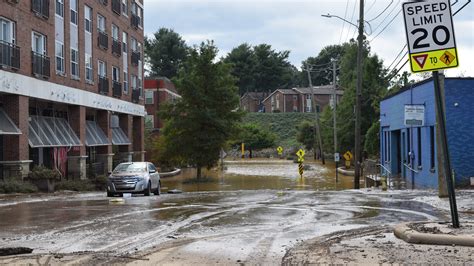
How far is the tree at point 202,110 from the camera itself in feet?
140

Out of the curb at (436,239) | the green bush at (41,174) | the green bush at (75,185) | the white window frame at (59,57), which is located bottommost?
the green bush at (75,185)

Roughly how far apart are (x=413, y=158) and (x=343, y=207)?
13524 millimetres

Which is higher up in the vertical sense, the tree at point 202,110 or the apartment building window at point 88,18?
the apartment building window at point 88,18

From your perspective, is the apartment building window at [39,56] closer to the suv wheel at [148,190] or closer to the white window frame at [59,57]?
the white window frame at [59,57]

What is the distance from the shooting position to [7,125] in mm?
25734

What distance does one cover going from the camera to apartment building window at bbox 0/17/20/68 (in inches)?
985

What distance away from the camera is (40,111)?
3225 centimetres

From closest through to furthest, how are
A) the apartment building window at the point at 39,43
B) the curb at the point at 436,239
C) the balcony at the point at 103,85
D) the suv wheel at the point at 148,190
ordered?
the curb at the point at 436,239 → the suv wheel at the point at 148,190 → the apartment building window at the point at 39,43 → the balcony at the point at 103,85

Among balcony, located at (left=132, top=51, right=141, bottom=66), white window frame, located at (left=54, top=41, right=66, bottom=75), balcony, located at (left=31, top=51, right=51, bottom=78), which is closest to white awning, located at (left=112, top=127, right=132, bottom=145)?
balcony, located at (left=132, top=51, right=141, bottom=66)

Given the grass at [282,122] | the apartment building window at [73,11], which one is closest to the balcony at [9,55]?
the apartment building window at [73,11]

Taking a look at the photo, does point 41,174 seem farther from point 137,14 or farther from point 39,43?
point 137,14

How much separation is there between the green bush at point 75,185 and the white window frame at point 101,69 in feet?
31.0

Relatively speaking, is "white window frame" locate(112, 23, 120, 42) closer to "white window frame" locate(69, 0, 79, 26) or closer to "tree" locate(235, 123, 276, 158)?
"white window frame" locate(69, 0, 79, 26)

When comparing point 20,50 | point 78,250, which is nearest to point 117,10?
point 20,50
